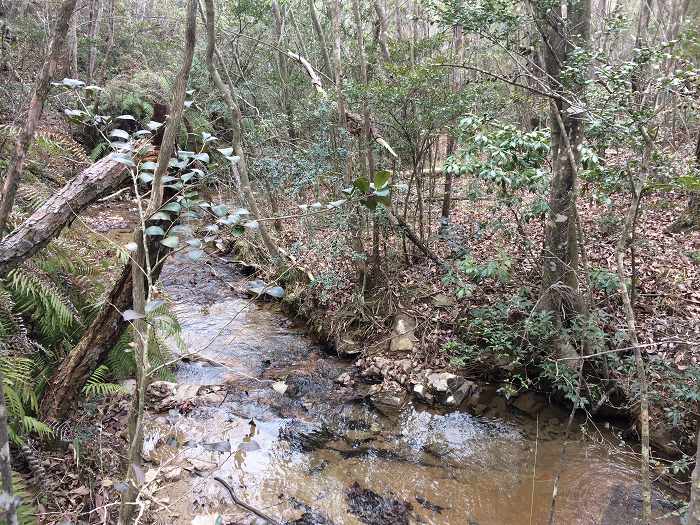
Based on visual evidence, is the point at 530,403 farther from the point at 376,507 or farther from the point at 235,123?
the point at 235,123

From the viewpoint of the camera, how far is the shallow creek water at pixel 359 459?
11.6 feet

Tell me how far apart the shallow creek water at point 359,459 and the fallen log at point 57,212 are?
1167 mm

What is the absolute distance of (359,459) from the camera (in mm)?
4188

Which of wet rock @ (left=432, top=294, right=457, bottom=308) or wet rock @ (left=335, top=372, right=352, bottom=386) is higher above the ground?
wet rock @ (left=432, top=294, right=457, bottom=308)

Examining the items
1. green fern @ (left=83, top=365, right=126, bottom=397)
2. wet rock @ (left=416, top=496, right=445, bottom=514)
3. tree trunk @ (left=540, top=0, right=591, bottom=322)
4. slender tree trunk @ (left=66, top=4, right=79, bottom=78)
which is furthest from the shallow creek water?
slender tree trunk @ (left=66, top=4, right=79, bottom=78)

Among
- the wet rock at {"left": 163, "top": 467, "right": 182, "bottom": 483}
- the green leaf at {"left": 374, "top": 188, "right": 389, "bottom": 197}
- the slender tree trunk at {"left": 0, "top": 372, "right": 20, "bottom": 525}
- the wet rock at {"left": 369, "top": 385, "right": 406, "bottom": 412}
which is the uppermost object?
the green leaf at {"left": 374, "top": 188, "right": 389, "bottom": 197}

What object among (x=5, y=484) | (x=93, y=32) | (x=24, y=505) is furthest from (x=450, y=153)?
(x=93, y=32)

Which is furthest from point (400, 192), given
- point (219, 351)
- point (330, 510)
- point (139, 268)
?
point (139, 268)

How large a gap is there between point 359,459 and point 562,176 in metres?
3.52

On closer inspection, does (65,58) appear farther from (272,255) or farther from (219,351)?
(219,351)

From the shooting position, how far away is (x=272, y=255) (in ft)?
23.7

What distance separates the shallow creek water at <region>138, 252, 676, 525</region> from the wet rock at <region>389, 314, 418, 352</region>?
0.78 m

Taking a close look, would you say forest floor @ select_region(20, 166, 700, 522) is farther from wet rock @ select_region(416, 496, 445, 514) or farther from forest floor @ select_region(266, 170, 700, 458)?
wet rock @ select_region(416, 496, 445, 514)

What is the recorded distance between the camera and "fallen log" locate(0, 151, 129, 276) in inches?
92.6
